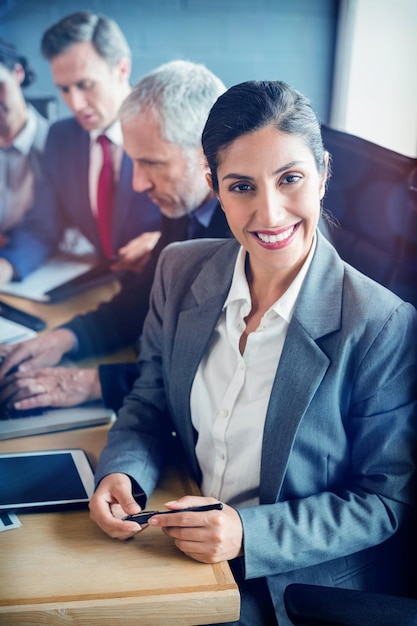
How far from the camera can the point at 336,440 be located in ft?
3.71

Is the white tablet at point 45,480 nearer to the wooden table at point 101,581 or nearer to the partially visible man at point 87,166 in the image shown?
the wooden table at point 101,581

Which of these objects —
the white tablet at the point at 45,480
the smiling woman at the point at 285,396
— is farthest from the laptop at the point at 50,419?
the smiling woman at the point at 285,396

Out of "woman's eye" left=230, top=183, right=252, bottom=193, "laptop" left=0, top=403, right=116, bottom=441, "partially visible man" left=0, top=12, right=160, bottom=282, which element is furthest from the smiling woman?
"partially visible man" left=0, top=12, right=160, bottom=282

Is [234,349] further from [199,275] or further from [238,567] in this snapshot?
[238,567]

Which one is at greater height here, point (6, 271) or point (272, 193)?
point (272, 193)

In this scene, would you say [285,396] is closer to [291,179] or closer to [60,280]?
[291,179]

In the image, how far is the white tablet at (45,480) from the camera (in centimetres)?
121

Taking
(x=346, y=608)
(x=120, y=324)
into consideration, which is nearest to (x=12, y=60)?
(x=120, y=324)

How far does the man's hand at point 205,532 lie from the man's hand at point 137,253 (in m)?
0.67

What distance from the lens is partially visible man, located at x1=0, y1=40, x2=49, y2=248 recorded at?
1481 millimetres

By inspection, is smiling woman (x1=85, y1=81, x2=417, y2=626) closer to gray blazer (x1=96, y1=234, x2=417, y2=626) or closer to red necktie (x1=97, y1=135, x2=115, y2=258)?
→ gray blazer (x1=96, y1=234, x2=417, y2=626)

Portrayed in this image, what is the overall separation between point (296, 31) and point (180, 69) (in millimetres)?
253

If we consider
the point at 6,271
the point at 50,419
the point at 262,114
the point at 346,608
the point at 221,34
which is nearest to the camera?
the point at 346,608

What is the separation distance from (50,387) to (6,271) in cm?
31
